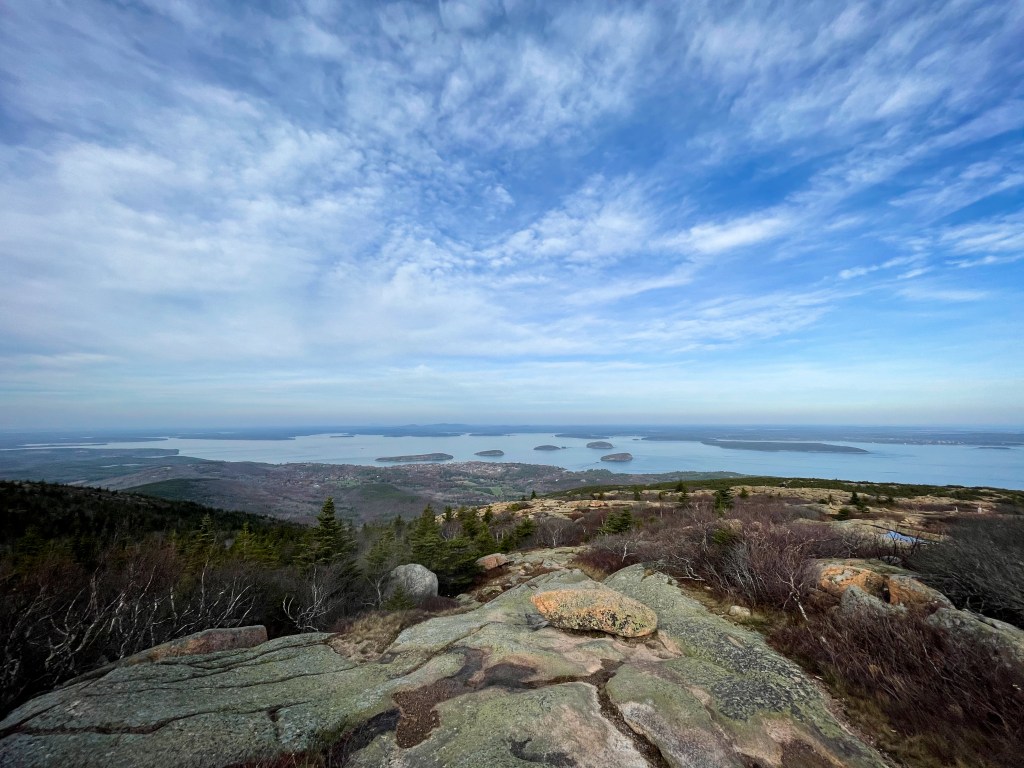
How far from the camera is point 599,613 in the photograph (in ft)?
26.1

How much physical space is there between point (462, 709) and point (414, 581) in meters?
11.2

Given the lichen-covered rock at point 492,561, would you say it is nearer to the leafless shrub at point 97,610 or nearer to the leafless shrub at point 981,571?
the leafless shrub at point 97,610

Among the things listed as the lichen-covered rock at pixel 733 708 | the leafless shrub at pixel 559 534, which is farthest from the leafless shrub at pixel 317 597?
the leafless shrub at pixel 559 534

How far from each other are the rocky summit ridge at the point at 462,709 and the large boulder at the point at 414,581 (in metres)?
7.79

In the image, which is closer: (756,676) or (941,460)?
(756,676)

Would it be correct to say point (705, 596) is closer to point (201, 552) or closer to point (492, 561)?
point (492, 561)

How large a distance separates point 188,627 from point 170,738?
713 cm

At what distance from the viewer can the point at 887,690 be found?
5371 mm

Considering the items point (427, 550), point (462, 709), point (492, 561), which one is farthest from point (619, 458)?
point (462, 709)

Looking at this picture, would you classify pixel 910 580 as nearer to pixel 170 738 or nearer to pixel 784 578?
pixel 784 578

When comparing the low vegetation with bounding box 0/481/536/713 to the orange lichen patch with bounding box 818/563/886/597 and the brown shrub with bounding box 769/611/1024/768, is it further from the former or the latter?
the orange lichen patch with bounding box 818/563/886/597

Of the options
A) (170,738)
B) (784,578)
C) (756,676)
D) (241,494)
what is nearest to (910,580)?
(784,578)

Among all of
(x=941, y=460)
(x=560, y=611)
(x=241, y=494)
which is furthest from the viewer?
(x=941, y=460)

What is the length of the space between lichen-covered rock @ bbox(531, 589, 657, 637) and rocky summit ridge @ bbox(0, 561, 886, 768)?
0.28 m
